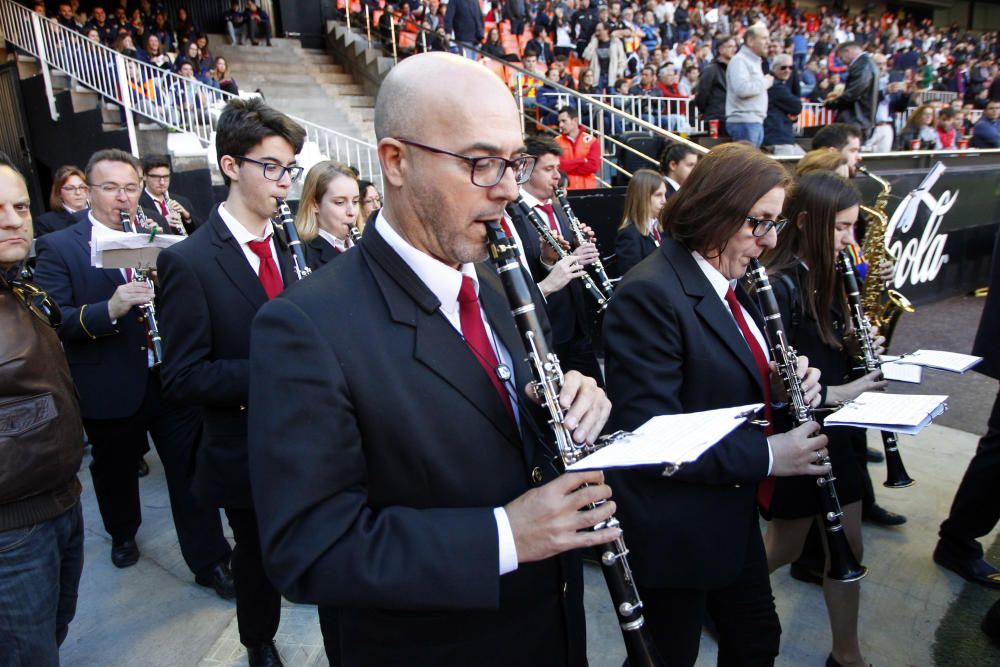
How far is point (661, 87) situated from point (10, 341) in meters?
12.6

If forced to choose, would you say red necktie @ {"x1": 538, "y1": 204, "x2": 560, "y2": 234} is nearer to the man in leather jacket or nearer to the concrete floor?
the concrete floor

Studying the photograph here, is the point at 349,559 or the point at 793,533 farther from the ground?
the point at 349,559

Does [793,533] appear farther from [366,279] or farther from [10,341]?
[10,341]

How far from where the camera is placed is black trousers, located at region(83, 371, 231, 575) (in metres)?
3.71

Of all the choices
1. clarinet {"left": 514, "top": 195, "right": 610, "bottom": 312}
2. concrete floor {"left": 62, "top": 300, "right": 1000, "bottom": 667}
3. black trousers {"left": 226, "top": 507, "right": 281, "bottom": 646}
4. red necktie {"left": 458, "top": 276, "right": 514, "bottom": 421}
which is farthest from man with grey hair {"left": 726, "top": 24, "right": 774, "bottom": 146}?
red necktie {"left": 458, "top": 276, "right": 514, "bottom": 421}

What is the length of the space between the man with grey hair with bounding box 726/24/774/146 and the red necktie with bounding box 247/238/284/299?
744cm

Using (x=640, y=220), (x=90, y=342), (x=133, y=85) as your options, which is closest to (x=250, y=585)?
(x=90, y=342)

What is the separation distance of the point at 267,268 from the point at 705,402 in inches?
71.2

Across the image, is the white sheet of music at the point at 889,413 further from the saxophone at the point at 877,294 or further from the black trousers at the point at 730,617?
the saxophone at the point at 877,294

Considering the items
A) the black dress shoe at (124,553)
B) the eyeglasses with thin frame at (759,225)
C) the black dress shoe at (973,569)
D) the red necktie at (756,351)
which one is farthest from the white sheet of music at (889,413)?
the black dress shoe at (124,553)

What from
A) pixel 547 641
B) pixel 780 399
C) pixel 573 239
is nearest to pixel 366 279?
pixel 547 641

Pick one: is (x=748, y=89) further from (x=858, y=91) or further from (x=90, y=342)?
(x=90, y=342)

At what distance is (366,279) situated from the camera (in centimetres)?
157

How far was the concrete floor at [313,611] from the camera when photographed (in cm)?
322
